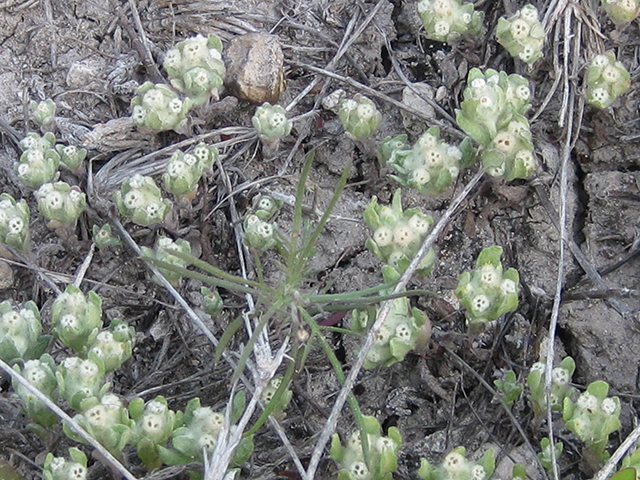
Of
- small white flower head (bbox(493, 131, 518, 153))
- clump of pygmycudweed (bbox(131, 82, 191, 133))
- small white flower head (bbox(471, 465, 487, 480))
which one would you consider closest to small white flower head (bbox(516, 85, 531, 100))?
small white flower head (bbox(493, 131, 518, 153))

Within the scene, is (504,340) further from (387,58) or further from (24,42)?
(24,42)

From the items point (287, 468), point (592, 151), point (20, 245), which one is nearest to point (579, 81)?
point (592, 151)

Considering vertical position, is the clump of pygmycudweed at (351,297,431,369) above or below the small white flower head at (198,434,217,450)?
above

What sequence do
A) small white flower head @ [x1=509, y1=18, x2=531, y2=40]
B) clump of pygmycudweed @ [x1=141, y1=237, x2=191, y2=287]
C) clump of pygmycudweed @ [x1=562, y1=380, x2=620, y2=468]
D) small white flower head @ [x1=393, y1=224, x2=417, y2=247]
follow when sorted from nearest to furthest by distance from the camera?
clump of pygmycudweed @ [x1=562, y1=380, x2=620, y2=468], small white flower head @ [x1=393, y1=224, x2=417, y2=247], clump of pygmycudweed @ [x1=141, y1=237, x2=191, y2=287], small white flower head @ [x1=509, y1=18, x2=531, y2=40]

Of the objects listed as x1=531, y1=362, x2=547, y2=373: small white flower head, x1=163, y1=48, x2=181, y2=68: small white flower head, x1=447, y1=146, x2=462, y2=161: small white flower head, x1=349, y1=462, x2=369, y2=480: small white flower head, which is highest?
Answer: x1=163, y1=48, x2=181, y2=68: small white flower head

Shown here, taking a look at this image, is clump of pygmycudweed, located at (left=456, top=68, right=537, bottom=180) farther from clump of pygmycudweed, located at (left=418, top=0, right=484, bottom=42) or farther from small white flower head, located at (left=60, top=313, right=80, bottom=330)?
small white flower head, located at (left=60, top=313, right=80, bottom=330)

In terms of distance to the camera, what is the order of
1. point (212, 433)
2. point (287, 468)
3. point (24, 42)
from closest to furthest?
point (212, 433), point (287, 468), point (24, 42)

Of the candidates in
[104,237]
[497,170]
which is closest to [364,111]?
[497,170]

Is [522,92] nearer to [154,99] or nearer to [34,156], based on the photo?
[154,99]
